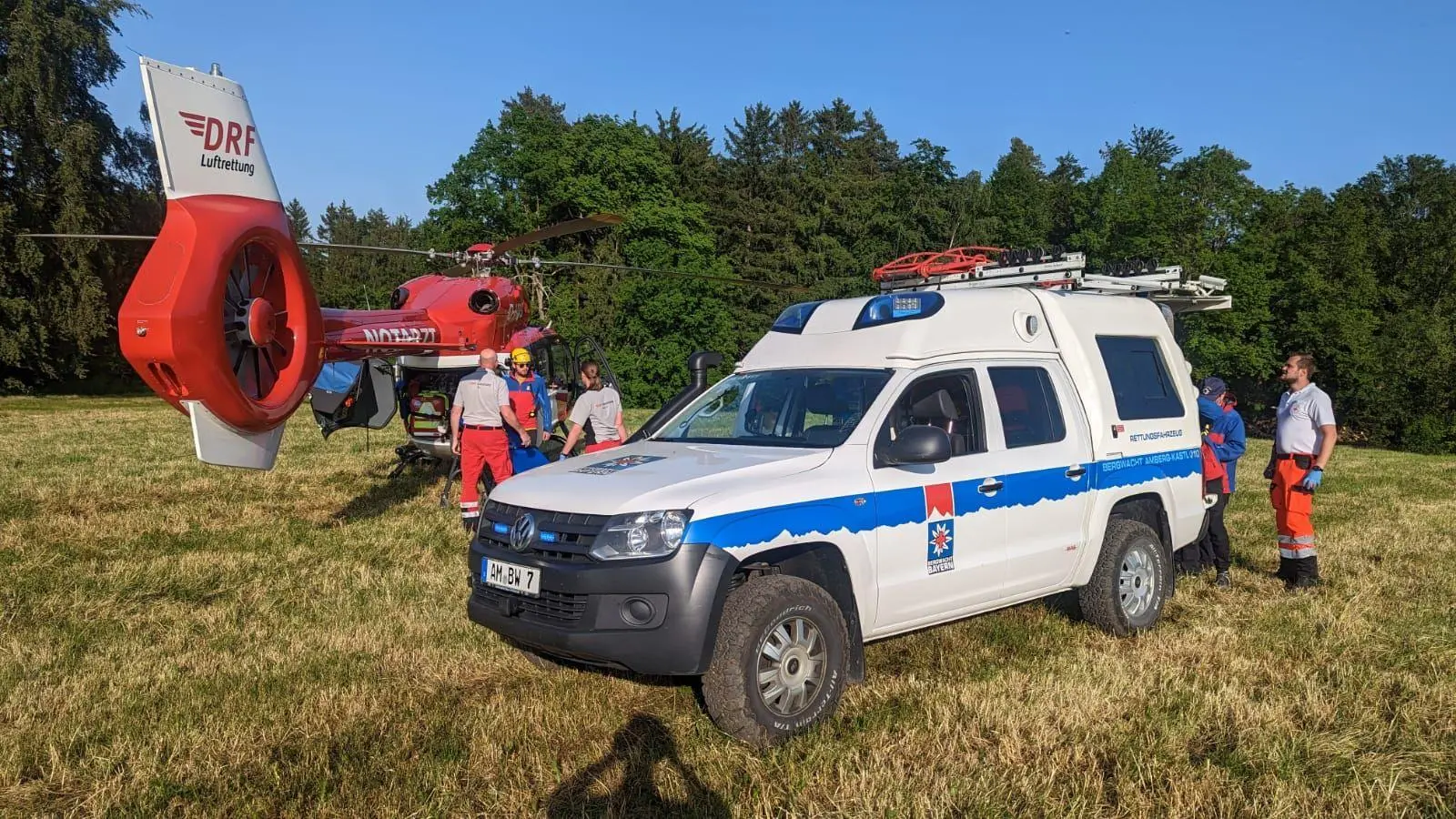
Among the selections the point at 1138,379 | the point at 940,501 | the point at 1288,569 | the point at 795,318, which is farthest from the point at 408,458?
the point at 1288,569

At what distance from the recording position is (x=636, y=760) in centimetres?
456

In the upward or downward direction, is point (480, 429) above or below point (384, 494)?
above

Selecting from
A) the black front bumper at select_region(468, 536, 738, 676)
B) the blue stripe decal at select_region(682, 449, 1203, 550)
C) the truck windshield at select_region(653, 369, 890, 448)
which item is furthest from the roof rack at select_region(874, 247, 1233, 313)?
the black front bumper at select_region(468, 536, 738, 676)

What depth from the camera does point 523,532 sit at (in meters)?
4.92

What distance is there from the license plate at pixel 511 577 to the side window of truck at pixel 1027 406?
2.93 meters

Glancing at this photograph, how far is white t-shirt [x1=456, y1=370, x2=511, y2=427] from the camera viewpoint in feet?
33.1

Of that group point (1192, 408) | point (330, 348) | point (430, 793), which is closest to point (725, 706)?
point (430, 793)

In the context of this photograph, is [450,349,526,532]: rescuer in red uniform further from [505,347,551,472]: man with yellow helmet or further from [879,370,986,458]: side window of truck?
[879,370,986,458]: side window of truck

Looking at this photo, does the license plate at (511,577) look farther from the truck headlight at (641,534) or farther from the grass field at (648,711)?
the grass field at (648,711)

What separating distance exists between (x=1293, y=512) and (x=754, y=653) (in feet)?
18.0

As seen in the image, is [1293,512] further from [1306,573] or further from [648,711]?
[648,711]

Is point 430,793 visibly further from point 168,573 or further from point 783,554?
point 168,573

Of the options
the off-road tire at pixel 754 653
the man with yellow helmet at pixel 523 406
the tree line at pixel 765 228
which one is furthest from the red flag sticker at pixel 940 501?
the tree line at pixel 765 228

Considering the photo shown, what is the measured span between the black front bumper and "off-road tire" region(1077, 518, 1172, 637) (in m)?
3.15
